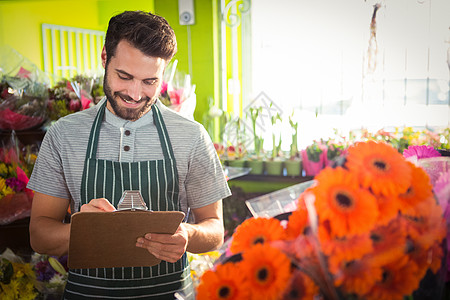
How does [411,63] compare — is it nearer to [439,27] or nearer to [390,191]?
[439,27]

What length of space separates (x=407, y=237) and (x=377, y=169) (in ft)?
0.29

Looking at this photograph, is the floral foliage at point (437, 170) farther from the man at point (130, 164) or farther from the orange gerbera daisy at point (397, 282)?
the man at point (130, 164)

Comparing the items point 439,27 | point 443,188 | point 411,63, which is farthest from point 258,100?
point 443,188

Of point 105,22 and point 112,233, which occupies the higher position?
point 105,22

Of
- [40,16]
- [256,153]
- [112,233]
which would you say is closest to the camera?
[112,233]

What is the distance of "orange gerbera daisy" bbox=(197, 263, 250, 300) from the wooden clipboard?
43 cm

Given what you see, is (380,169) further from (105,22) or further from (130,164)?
(105,22)

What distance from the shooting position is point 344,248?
52cm

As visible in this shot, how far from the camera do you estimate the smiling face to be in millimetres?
1416

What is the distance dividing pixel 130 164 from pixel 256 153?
2709 millimetres

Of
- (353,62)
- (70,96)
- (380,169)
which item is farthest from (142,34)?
(353,62)

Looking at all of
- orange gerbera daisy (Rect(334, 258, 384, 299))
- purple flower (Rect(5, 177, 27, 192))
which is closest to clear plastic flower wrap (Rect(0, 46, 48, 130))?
purple flower (Rect(5, 177, 27, 192))

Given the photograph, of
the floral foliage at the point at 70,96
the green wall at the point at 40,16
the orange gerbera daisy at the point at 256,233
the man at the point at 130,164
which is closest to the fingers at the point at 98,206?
the man at the point at 130,164

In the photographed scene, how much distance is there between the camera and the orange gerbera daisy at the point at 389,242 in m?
0.52
